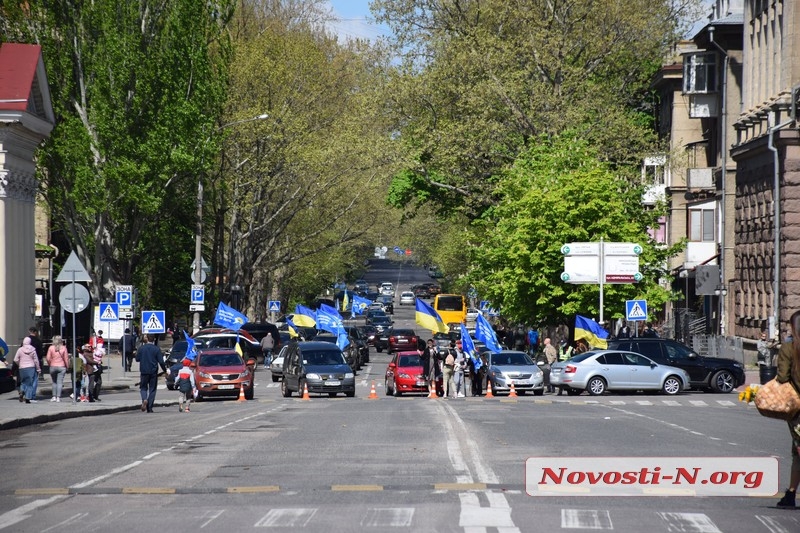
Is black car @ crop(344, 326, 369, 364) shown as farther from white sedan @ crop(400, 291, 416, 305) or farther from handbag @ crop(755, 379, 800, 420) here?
white sedan @ crop(400, 291, 416, 305)

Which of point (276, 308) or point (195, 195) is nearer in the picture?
point (195, 195)

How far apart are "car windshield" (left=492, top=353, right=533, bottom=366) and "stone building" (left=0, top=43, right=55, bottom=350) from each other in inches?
595

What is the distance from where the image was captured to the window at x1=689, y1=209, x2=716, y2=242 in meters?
67.7

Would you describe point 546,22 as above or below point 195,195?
above

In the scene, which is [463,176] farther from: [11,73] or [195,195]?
[11,73]

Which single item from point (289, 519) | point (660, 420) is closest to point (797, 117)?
point (660, 420)

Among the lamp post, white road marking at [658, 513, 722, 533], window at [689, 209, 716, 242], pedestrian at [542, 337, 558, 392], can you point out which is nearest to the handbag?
white road marking at [658, 513, 722, 533]

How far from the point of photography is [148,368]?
109 ft

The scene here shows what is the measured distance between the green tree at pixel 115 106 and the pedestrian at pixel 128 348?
183 centimetres

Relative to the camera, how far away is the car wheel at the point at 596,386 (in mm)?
41938

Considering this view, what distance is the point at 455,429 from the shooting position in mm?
24453

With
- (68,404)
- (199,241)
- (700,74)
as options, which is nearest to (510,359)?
(68,404)

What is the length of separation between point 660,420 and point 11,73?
26.6 meters

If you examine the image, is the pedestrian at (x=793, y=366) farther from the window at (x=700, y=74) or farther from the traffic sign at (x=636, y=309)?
the window at (x=700, y=74)
